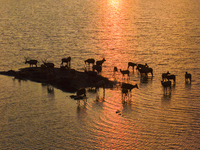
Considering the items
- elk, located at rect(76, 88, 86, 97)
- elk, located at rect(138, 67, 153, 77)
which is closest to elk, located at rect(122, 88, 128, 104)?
elk, located at rect(76, 88, 86, 97)

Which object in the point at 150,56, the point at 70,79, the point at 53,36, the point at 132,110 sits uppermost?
the point at 53,36

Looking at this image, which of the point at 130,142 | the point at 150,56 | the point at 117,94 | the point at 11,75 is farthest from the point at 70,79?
the point at 150,56

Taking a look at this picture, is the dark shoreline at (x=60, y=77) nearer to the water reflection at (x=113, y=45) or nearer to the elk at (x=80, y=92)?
the elk at (x=80, y=92)

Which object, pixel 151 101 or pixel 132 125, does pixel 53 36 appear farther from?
pixel 132 125

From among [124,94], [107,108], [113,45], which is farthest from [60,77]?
[113,45]

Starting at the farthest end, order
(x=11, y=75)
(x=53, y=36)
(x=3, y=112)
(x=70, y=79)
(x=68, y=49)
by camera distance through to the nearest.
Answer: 1. (x=53, y=36)
2. (x=68, y=49)
3. (x=11, y=75)
4. (x=70, y=79)
5. (x=3, y=112)

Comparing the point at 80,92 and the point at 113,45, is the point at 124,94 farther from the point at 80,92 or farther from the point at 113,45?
the point at 113,45

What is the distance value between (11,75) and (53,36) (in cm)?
2380

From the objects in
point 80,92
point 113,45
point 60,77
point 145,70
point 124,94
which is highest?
point 113,45

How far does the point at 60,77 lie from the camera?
25.9 m

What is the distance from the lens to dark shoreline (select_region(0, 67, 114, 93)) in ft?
82.6

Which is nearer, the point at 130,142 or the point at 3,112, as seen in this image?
the point at 130,142

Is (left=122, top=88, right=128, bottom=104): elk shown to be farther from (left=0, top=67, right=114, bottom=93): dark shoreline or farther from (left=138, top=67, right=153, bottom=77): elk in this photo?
(left=138, top=67, right=153, bottom=77): elk

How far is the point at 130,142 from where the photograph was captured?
53.8ft
